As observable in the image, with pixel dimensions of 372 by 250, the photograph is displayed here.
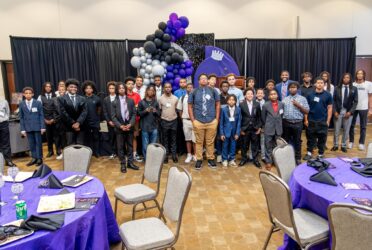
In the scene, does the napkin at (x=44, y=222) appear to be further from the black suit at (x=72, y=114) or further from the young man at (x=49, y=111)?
the young man at (x=49, y=111)

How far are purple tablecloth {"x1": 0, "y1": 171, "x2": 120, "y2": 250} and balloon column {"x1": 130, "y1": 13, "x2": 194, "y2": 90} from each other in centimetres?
446

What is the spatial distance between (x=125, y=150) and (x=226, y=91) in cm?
231

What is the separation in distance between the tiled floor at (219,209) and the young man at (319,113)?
1362mm

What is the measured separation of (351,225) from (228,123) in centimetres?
362

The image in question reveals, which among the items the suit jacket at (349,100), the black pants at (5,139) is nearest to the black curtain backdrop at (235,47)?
the suit jacket at (349,100)

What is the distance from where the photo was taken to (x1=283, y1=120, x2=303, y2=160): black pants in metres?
5.41

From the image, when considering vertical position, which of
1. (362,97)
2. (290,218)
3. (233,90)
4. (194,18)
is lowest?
(290,218)

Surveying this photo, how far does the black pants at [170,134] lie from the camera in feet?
18.9

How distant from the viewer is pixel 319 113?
555 cm

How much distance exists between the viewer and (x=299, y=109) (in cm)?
532

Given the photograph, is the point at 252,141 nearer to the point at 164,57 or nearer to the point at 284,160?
the point at 284,160

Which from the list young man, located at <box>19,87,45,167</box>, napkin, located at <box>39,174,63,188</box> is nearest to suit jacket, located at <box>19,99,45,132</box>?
young man, located at <box>19,87,45,167</box>

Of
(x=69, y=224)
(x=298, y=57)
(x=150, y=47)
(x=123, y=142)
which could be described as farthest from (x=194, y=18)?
(x=69, y=224)

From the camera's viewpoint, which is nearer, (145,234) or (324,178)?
(145,234)
